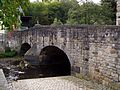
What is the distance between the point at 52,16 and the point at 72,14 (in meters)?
12.2

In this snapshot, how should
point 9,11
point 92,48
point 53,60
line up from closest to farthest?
1. point 9,11
2. point 92,48
3. point 53,60

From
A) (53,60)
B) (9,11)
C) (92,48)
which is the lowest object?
(53,60)

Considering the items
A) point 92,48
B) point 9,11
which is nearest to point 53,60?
point 92,48

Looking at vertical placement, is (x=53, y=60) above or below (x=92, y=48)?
below

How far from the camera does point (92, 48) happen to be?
12.6 meters

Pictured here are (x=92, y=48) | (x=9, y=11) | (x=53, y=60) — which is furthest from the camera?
(x=53, y=60)

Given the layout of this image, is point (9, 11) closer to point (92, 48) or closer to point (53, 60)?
Answer: point (92, 48)

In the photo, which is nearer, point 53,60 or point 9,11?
point 9,11

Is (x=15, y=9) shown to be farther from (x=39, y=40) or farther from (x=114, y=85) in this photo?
(x=39, y=40)

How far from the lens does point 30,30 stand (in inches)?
894

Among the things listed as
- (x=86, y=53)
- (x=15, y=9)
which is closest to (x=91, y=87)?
(x=86, y=53)

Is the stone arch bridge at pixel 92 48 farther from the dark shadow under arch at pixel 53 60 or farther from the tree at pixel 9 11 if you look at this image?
the tree at pixel 9 11

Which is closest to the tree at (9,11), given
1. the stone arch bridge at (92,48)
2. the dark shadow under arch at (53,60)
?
the stone arch bridge at (92,48)

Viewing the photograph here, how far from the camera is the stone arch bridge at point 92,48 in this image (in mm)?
10797
